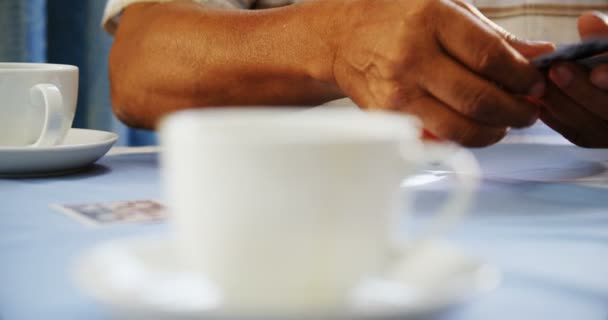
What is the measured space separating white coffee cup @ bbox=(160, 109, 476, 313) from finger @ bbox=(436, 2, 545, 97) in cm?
43

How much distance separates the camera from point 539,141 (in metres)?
1.14

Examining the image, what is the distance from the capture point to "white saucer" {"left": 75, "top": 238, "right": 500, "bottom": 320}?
26cm

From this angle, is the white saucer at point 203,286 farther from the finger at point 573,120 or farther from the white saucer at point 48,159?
the finger at point 573,120

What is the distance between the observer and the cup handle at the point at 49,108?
0.78 meters

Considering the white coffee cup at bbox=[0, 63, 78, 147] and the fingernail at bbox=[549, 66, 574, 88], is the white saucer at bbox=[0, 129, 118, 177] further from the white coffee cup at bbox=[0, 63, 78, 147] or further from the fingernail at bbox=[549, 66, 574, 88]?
the fingernail at bbox=[549, 66, 574, 88]

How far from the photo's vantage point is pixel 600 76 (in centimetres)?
78

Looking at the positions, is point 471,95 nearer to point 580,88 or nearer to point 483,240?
point 580,88

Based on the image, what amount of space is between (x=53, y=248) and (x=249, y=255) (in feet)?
0.69

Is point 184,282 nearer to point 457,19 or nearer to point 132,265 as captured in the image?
point 132,265

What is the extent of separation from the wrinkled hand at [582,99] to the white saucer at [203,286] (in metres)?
0.46

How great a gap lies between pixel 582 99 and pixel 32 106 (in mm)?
581

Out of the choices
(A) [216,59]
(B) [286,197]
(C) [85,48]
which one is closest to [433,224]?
(B) [286,197]

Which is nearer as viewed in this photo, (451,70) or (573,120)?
(451,70)

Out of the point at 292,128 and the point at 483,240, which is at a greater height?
the point at 292,128
